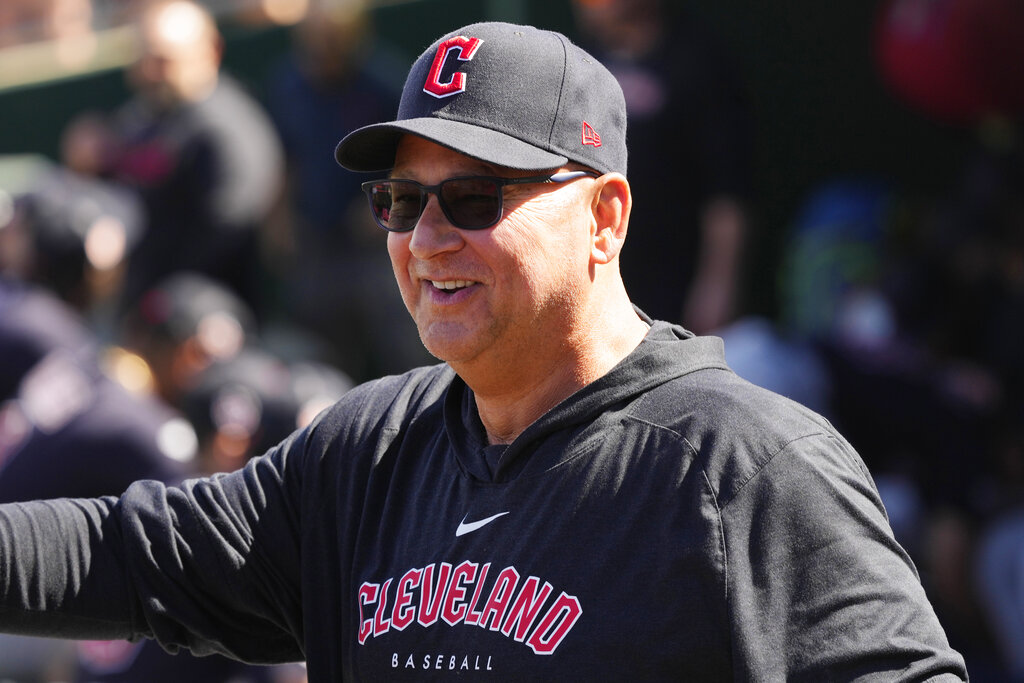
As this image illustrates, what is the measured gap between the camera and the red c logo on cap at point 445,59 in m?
2.03

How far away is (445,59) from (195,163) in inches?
202

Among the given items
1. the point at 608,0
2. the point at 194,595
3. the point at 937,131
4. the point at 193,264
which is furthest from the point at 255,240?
the point at 194,595

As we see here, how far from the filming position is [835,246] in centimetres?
580

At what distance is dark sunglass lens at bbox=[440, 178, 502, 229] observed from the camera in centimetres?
200

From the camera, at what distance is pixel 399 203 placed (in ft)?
6.90

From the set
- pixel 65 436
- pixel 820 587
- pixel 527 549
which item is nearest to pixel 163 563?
pixel 527 549

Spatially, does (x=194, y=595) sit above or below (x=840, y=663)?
below

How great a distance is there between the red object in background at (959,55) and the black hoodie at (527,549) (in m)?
3.60

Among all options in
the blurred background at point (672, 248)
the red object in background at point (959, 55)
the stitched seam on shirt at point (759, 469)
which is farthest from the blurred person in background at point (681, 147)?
the stitched seam on shirt at point (759, 469)

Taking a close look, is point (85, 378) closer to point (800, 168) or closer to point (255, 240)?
point (255, 240)

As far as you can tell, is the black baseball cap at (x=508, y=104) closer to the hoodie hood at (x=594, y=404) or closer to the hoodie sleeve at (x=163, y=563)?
the hoodie hood at (x=594, y=404)

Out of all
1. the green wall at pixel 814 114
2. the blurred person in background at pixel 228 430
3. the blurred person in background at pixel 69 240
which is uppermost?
the green wall at pixel 814 114

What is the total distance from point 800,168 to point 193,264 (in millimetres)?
2903

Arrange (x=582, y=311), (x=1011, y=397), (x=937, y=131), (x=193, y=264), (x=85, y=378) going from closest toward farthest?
(x=582, y=311)
(x=85, y=378)
(x=1011, y=397)
(x=937, y=131)
(x=193, y=264)
